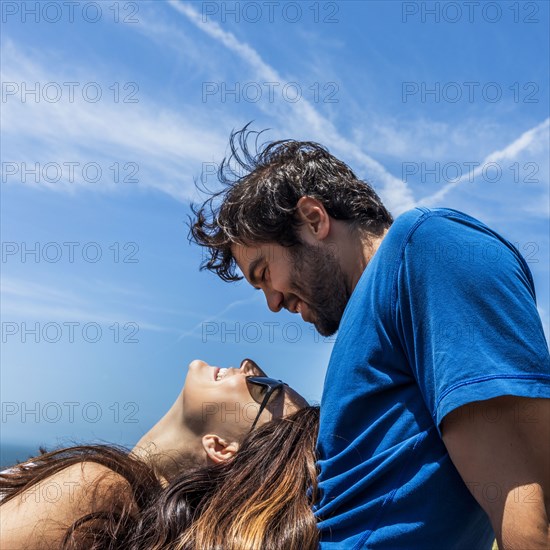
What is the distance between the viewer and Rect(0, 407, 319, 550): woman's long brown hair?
9.59 feet

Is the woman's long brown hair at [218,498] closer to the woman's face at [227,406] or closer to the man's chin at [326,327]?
the woman's face at [227,406]

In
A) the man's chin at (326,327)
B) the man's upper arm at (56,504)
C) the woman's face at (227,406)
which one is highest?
the man's chin at (326,327)

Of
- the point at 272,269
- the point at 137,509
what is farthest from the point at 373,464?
the point at 272,269

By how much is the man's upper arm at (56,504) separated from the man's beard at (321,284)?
1.60 metres

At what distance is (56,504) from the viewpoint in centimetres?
345

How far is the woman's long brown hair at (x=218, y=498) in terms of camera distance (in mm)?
2922

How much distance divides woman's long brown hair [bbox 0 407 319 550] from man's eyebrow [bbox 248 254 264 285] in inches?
47.4

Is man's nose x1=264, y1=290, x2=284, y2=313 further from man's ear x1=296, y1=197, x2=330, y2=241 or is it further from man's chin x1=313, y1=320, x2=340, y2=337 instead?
man's ear x1=296, y1=197, x2=330, y2=241

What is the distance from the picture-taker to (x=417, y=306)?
2477mm

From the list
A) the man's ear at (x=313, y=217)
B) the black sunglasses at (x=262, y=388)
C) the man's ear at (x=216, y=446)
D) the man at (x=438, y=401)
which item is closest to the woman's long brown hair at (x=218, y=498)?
the man at (x=438, y=401)

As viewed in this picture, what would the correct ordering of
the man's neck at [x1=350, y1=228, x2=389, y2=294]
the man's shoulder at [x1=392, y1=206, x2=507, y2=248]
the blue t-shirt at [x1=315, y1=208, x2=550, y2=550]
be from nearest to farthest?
the blue t-shirt at [x1=315, y1=208, x2=550, y2=550]
the man's shoulder at [x1=392, y1=206, x2=507, y2=248]
the man's neck at [x1=350, y1=228, x2=389, y2=294]

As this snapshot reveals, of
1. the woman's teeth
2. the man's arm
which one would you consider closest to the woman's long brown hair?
the woman's teeth

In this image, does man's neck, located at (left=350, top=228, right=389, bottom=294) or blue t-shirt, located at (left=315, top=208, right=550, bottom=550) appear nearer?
blue t-shirt, located at (left=315, top=208, right=550, bottom=550)

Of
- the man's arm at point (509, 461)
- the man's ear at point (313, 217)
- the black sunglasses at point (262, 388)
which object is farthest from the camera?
the man's ear at point (313, 217)
